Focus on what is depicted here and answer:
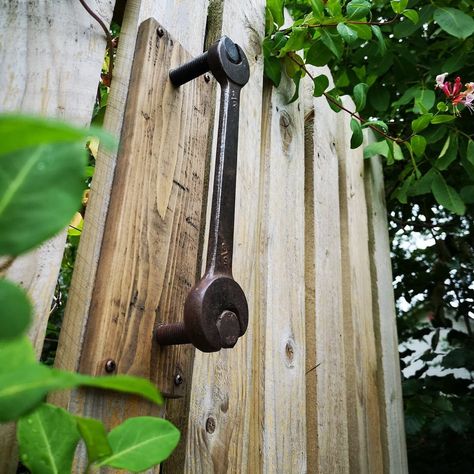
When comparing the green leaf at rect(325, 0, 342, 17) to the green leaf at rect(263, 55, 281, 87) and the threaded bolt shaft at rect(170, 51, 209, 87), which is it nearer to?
the green leaf at rect(263, 55, 281, 87)

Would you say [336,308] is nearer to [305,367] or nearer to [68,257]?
[305,367]

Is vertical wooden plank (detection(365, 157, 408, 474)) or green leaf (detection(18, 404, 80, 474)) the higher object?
vertical wooden plank (detection(365, 157, 408, 474))

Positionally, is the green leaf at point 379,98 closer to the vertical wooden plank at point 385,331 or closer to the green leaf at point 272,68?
the vertical wooden plank at point 385,331

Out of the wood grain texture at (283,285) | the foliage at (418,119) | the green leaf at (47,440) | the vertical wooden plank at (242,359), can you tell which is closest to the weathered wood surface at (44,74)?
the green leaf at (47,440)

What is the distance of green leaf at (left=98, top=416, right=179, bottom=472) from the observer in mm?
414

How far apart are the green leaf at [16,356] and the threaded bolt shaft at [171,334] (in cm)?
40

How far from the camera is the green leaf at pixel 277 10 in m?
1.18

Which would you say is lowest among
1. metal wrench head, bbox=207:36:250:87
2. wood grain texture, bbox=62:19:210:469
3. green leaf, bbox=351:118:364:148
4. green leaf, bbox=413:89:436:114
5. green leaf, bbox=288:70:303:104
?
wood grain texture, bbox=62:19:210:469

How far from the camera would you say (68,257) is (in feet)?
3.86

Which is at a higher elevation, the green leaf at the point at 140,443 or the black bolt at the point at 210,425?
the black bolt at the point at 210,425

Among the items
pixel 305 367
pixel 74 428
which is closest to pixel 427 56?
pixel 305 367

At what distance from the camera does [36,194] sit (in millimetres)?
246

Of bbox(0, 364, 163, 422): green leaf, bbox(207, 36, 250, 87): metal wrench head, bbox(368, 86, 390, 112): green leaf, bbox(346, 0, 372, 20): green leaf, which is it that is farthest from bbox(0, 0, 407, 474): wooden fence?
bbox(368, 86, 390, 112): green leaf

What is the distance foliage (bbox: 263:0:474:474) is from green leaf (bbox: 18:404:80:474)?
0.96 meters
